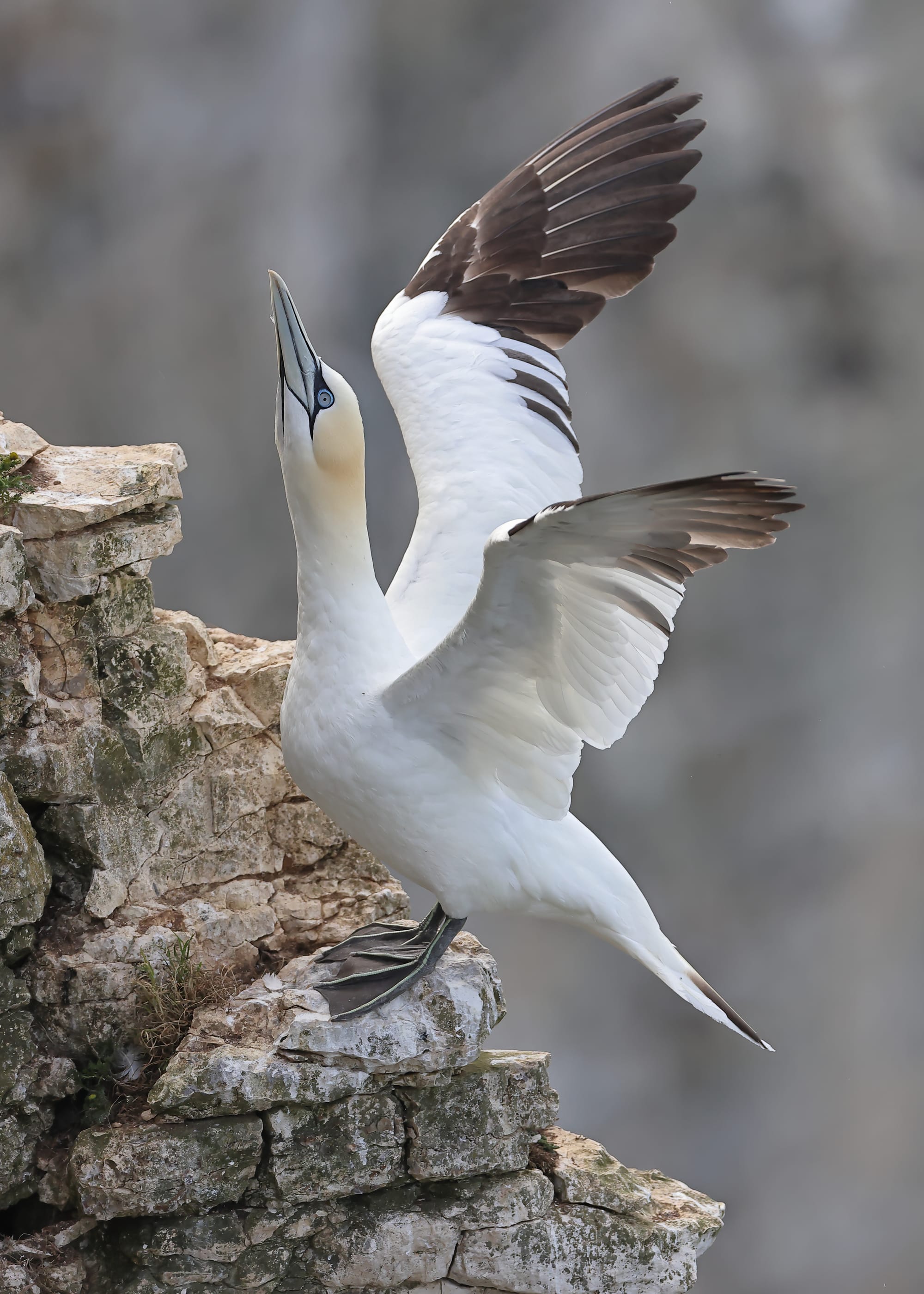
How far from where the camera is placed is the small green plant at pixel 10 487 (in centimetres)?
377

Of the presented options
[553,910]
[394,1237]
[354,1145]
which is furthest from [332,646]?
[394,1237]

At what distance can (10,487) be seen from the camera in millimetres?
3777

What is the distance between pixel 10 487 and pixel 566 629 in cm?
157

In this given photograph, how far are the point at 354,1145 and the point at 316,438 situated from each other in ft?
5.79

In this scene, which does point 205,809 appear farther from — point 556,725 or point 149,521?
point 556,725

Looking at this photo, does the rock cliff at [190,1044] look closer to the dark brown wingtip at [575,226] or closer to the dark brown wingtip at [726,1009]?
the dark brown wingtip at [726,1009]

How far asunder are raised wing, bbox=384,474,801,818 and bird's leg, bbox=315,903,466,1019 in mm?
443

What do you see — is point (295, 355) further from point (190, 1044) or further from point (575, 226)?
point (190, 1044)

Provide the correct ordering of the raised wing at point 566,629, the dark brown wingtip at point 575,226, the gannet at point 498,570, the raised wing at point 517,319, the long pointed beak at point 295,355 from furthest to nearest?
the dark brown wingtip at point 575,226, the raised wing at point 517,319, the long pointed beak at point 295,355, the gannet at point 498,570, the raised wing at point 566,629

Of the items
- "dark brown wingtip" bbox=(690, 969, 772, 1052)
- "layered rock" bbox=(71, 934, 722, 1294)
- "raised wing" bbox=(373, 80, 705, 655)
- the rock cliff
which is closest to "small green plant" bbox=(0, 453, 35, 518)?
the rock cliff

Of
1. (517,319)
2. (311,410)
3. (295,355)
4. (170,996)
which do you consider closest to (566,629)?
(311,410)

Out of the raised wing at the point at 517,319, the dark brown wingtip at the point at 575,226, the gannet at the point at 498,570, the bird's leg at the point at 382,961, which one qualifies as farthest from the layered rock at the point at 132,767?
the dark brown wingtip at the point at 575,226

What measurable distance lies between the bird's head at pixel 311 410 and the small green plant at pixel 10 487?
0.78m

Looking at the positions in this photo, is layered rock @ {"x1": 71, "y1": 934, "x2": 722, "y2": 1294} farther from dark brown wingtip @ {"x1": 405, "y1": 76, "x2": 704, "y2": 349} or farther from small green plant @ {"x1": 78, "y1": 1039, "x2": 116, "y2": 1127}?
dark brown wingtip @ {"x1": 405, "y1": 76, "x2": 704, "y2": 349}
